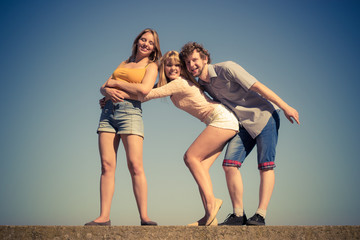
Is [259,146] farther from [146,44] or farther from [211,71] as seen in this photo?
[146,44]

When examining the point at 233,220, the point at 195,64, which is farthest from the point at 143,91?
the point at 233,220

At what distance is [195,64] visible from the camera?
4.48 m

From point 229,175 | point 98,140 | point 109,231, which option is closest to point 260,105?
point 229,175

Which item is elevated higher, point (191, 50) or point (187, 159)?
point (191, 50)

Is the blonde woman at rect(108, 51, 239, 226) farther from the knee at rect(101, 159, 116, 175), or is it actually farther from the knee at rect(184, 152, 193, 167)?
the knee at rect(101, 159, 116, 175)

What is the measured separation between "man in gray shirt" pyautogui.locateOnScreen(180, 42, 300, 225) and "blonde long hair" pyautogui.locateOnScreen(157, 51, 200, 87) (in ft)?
0.29

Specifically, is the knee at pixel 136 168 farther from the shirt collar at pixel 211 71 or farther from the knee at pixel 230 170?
the shirt collar at pixel 211 71

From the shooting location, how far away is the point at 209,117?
4.45 metres

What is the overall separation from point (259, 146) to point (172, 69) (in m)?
1.40

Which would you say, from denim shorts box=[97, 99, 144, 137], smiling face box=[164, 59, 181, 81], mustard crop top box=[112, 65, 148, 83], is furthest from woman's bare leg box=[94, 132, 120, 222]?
smiling face box=[164, 59, 181, 81]

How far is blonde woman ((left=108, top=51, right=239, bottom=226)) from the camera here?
13.9 feet

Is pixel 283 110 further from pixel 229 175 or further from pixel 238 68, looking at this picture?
pixel 229 175

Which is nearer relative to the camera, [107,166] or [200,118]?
[107,166]

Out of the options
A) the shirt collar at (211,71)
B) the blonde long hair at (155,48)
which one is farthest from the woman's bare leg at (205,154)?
the blonde long hair at (155,48)
